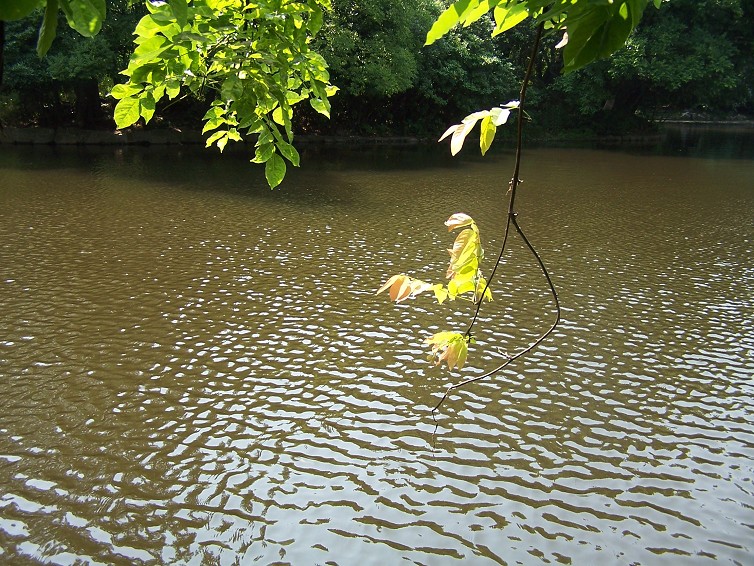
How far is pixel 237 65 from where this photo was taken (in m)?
2.35

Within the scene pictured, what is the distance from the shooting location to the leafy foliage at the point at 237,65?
202cm

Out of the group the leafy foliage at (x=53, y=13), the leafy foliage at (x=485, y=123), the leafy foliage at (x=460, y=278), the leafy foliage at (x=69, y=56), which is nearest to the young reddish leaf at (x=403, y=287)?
the leafy foliage at (x=460, y=278)

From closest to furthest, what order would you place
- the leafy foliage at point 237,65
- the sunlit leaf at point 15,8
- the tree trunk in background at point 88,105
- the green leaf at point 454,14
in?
1. the sunlit leaf at point 15,8
2. the green leaf at point 454,14
3. the leafy foliage at point 237,65
4. the tree trunk in background at point 88,105

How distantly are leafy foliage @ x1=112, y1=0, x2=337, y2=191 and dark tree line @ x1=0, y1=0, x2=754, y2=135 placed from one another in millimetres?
20035

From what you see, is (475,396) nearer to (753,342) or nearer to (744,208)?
(753,342)

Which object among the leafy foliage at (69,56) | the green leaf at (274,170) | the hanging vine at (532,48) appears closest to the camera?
the hanging vine at (532,48)

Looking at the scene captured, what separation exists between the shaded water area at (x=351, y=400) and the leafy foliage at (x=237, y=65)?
3052 millimetres

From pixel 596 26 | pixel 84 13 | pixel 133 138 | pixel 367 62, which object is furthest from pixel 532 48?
pixel 133 138

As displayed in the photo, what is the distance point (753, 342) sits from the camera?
7.93 meters

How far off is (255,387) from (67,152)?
63.0 feet

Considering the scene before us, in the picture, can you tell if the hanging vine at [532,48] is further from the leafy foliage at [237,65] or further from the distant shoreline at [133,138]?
the distant shoreline at [133,138]

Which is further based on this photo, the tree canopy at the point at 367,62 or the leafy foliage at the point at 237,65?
the leafy foliage at the point at 237,65

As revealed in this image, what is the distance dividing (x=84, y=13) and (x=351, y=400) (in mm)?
5169

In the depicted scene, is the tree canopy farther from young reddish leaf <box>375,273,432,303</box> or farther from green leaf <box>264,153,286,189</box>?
young reddish leaf <box>375,273,432,303</box>
